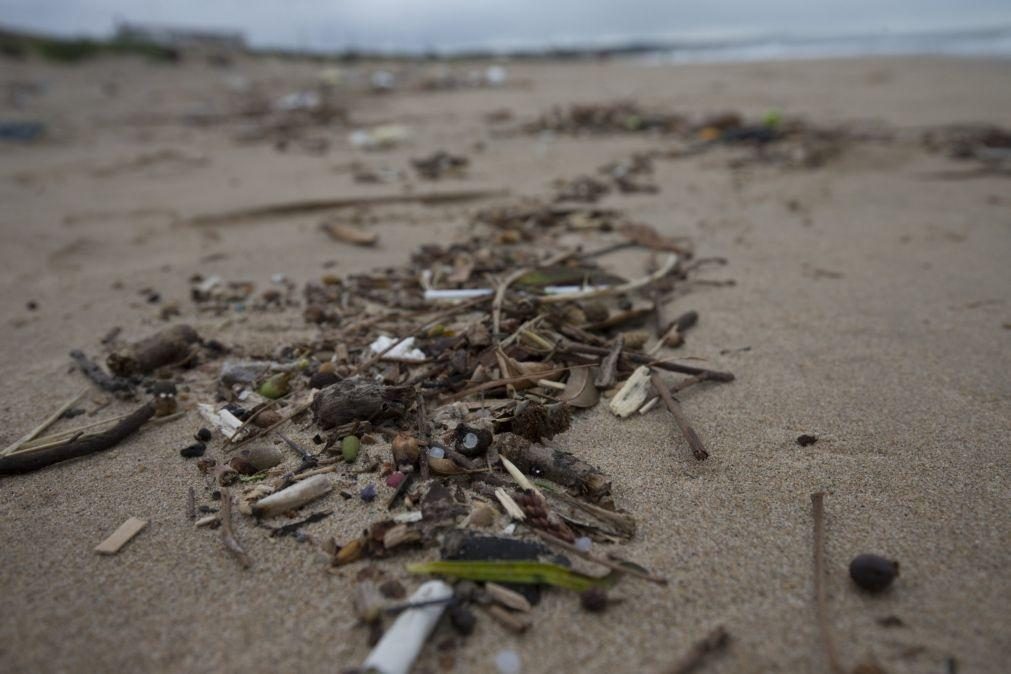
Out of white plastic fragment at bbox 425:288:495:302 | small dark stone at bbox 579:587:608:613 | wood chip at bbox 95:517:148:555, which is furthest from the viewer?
white plastic fragment at bbox 425:288:495:302

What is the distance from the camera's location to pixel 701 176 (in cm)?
518

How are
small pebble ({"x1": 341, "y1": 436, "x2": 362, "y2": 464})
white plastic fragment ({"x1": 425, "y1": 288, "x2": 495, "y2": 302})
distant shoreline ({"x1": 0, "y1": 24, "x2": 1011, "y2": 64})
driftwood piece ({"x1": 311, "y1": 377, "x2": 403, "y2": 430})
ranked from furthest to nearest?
1. distant shoreline ({"x1": 0, "y1": 24, "x2": 1011, "y2": 64})
2. white plastic fragment ({"x1": 425, "y1": 288, "x2": 495, "y2": 302})
3. driftwood piece ({"x1": 311, "y1": 377, "x2": 403, "y2": 430})
4. small pebble ({"x1": 341, "y1": 436, "x2": 362, "y2": 464})

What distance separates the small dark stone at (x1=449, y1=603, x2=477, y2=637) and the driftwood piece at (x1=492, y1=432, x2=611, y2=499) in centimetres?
48

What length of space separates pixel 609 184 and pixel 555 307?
2677mm

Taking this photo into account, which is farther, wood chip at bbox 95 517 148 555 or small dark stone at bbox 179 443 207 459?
small dark stone at bbox 179 443 207 459

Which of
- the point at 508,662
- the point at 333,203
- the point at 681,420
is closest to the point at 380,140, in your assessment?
the point at 333,203

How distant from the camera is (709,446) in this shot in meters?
1.91

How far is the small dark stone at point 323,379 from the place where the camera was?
85.4 inches

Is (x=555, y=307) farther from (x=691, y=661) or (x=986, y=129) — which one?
(x=986, y=129)

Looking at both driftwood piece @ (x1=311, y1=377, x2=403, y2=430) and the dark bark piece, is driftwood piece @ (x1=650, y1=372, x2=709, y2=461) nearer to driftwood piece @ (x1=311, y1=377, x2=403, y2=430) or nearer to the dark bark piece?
the dark bark piece

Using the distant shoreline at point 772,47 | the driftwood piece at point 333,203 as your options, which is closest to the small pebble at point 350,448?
the driftwood piece at point 333,203

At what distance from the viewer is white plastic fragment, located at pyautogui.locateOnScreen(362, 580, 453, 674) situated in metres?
1.24

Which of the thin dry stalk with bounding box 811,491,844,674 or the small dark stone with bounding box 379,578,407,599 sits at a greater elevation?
the small dark stone with bounding box 379,578,407,599

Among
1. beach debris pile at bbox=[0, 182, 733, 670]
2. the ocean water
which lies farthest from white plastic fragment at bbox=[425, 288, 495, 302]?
the ocean water
